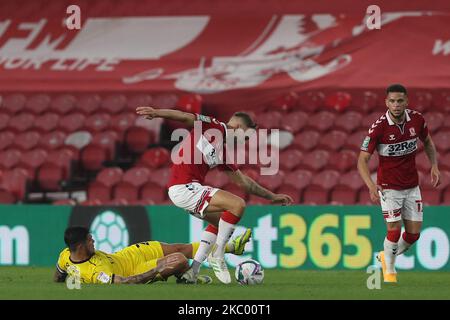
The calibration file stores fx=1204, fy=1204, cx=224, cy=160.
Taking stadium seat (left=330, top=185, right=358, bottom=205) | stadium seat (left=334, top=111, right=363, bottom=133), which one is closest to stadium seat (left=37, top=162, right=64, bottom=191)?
stadium seat (left=330, top=185, right=358, bottom=205)

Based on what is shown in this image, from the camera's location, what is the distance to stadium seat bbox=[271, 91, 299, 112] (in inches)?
828

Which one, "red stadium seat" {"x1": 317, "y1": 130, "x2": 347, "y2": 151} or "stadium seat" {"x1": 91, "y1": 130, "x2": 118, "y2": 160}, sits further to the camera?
"stadium seat" {"x1": 91, "y1": 130, "x2": 118, "y2": 160}

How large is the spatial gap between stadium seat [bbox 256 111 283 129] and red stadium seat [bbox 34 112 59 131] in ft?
11.8

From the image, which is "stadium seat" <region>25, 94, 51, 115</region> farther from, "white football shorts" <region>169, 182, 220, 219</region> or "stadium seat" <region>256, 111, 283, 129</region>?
"white football shorts" <region>169, 182, 220, 219</region>

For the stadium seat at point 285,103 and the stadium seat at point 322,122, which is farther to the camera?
the stadium seat at point 285,103

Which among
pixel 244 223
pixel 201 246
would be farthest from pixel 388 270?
pixel 244 223

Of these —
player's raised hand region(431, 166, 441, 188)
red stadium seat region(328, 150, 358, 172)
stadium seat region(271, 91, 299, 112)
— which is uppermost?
stadium seat region(271, 91, 299, 112)

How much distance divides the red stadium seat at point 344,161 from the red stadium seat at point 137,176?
9.49 feet

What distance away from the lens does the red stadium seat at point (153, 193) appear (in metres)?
18.3

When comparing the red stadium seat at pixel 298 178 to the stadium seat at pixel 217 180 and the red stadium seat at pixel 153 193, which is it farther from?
the red stadium seat at pixel 153 193

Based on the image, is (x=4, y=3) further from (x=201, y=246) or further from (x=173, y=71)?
(x=201, y=246)

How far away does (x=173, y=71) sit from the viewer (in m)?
22.0

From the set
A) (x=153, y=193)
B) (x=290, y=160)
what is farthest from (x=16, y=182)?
(x=290, y=160)

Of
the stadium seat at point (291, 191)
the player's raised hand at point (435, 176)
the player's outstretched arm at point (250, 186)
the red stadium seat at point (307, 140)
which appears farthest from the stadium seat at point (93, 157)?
the player's raised hand at point (435, 176)
